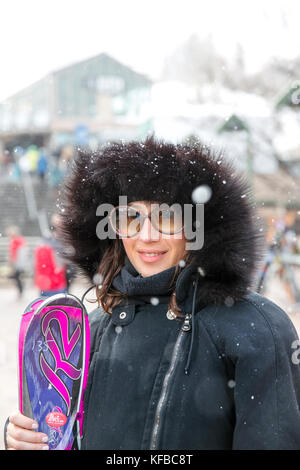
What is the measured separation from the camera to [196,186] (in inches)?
73.7

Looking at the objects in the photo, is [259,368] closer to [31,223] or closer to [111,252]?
[111,252]

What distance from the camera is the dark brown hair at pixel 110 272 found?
192cm

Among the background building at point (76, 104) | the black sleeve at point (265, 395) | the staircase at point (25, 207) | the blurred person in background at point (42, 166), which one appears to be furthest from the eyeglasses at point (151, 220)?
the background building at point (76, 104)

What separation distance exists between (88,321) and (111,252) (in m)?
0.31

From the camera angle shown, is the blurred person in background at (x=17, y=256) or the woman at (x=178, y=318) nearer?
the woman at (x=178, y=318)

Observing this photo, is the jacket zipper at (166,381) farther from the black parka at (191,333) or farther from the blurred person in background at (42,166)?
the blurred person in background at (42,166)

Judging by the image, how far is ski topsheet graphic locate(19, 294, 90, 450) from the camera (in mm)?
1759

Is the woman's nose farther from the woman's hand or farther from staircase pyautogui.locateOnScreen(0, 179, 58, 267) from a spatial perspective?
staircase pyautogui.locateOnScreen(0, 179, 58, 267)

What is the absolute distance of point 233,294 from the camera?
1740 millimetres

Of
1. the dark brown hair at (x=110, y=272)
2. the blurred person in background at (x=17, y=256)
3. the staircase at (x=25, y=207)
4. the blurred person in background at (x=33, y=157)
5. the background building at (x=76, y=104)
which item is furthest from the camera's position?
the background building at (x=76, y=104)

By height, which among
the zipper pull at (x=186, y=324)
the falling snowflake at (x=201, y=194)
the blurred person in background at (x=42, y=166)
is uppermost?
the blurred person in background at (x=42, y=166)

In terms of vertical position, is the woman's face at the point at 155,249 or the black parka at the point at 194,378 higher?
the woman's face at the point at 155,249

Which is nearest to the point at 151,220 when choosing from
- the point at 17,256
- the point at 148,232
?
the point at 148,232
